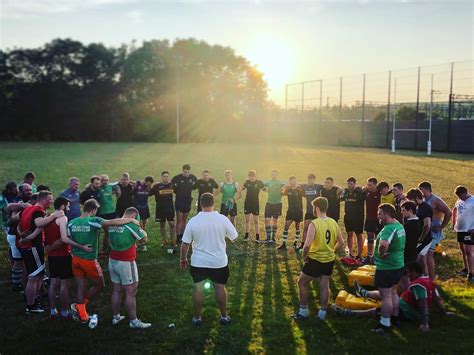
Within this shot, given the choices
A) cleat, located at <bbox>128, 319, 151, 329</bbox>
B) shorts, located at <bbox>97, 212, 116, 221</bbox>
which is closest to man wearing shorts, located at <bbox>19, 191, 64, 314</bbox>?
cleat, located at <bbox>128, 319, 151, 329</bbox>

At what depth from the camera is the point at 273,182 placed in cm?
1356

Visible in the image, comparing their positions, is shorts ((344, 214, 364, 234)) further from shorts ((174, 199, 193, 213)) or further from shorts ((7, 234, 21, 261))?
shorts ((7, 234, 21, 261))

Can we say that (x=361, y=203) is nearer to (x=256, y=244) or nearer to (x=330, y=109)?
(x=256, y=244)

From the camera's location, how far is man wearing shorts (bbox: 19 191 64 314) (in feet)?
26.2

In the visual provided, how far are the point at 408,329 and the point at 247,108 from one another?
6275 centimetres

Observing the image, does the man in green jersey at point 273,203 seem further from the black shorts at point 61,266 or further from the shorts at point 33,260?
the shorts at point 33,260

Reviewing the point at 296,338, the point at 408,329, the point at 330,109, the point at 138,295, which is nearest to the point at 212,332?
the point at 296,338

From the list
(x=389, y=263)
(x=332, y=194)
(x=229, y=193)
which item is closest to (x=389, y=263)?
(x=389, y=263)

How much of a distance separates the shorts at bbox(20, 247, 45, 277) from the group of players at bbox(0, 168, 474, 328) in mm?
16

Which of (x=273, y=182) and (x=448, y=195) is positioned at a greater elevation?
(x=273, y=182)

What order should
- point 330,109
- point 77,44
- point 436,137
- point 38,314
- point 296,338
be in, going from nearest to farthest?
point 296,338, point 38,314, point 436,137, point 330,109, point 77,44

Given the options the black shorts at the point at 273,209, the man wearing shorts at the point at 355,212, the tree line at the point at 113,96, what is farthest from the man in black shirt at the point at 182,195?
the tree line at the point at 113,96

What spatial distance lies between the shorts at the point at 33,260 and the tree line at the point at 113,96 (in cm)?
5576

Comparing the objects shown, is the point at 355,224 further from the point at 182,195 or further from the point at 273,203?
the point at 182,195
